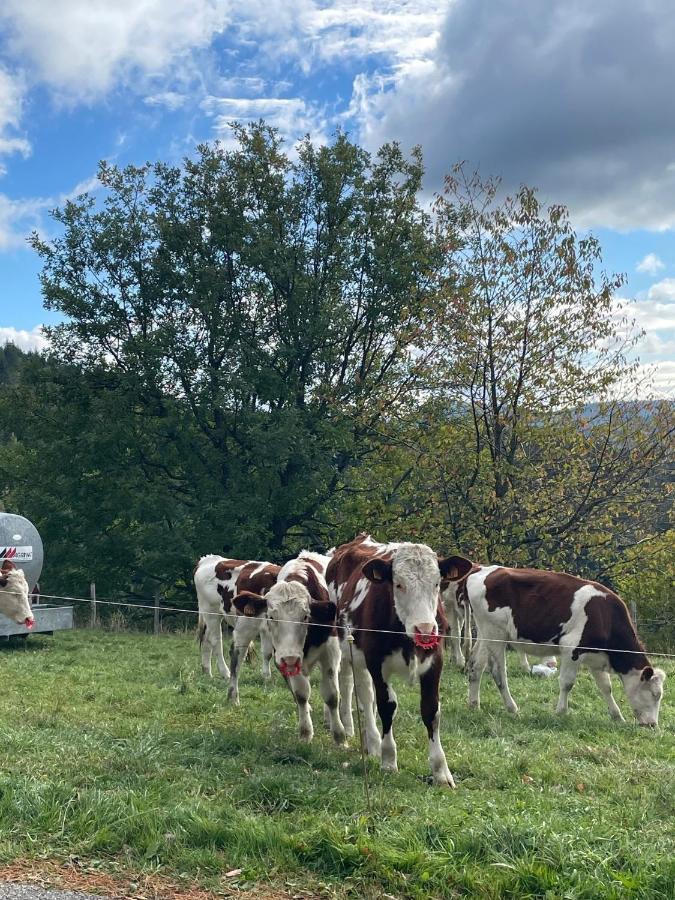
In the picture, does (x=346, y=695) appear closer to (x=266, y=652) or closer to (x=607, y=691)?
(x=266, y=652)

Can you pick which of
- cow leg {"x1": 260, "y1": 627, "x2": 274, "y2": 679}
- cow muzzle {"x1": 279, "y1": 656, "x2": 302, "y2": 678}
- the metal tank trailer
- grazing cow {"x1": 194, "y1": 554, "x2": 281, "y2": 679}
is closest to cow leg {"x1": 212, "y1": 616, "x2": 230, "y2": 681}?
grazing cow {"x1": 194, "y1": 554, "x2": 281, "y2": 679}

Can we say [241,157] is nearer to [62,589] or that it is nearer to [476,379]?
[476,379]

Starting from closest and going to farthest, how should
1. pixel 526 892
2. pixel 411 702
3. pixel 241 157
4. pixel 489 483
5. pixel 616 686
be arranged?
pixel 526 892 < pixel 411 702 < pixel 616 686 < pixel 489 483 < pixel 241 157

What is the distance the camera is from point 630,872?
4.43m

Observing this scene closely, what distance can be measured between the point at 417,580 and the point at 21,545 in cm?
1254

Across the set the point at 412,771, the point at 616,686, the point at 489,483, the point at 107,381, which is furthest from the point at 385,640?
the point at 107,381

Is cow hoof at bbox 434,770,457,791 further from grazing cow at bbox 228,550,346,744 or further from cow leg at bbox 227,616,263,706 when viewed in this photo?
cow leg at bbox 227,616,263,706

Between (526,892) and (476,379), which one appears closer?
(526,892)

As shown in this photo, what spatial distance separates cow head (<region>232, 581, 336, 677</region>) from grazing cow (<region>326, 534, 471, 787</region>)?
41 cm

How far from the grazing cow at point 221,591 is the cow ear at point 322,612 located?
3450mm

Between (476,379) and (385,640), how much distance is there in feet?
38.4

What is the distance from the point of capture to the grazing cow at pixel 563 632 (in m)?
10.1

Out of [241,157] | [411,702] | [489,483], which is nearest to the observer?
[411,702]

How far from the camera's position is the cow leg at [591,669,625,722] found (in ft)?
33.3
